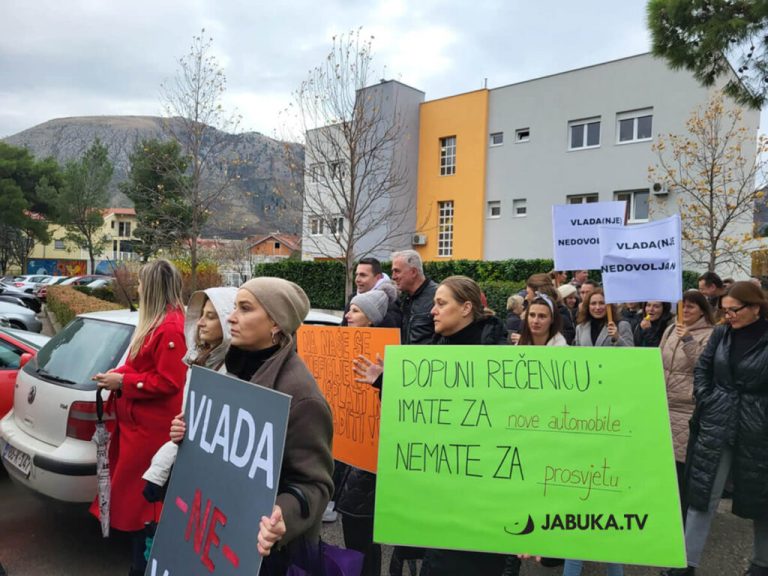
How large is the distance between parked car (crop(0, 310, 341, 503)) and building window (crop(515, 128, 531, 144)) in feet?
75.4

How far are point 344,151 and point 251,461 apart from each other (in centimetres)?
1526

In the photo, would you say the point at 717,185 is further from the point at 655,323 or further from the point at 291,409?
the point at 291,409

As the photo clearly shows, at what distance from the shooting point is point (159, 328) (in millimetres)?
3186

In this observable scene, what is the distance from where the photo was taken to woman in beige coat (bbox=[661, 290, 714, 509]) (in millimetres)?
4047

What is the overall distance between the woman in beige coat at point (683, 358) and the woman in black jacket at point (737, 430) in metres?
0.40

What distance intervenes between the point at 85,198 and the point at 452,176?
1393 inches

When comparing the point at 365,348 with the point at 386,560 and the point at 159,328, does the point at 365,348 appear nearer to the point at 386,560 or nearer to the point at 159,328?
the point at 159,328

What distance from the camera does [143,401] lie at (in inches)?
126

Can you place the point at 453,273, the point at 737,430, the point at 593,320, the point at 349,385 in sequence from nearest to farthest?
the point at 737,430
the point at 349,385
the point at 593,320
the point at 453,273

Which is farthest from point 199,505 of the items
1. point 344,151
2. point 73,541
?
point 344,151

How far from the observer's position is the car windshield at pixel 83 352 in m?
3.88

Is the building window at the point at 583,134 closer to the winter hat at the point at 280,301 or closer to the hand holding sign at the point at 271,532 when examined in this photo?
the winter hat at the point at 280,301

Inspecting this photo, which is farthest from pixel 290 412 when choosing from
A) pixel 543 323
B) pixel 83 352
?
pixel 83 352

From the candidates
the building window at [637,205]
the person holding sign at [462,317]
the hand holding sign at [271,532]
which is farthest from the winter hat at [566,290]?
the building window at [637,205]
